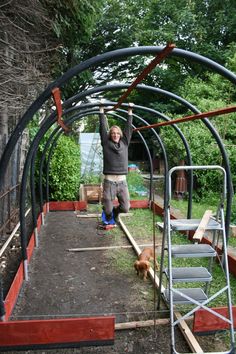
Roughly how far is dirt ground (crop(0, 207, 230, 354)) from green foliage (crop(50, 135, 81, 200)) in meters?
2.97

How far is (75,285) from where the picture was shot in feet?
13.4

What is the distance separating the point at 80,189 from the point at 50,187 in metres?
0.82

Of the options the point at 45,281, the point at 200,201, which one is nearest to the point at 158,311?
the point at 45,281

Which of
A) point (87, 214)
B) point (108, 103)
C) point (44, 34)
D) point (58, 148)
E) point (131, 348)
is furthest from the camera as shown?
point (58, 148)

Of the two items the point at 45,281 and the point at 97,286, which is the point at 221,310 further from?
the point at 45,281

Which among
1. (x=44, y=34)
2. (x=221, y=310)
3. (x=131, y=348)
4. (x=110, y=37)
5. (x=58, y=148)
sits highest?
(x=110, y=37)

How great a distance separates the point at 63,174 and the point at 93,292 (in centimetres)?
517

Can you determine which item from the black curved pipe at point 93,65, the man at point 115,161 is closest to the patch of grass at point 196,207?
the man at point 115,161

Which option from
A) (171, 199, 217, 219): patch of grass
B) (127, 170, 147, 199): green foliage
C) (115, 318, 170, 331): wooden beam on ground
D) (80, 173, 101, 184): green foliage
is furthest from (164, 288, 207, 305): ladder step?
(80, 173, 101, 184): green foliage

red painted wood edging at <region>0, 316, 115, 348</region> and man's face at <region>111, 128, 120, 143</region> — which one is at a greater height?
man's face at <region>111, 128, 120, 143</region>

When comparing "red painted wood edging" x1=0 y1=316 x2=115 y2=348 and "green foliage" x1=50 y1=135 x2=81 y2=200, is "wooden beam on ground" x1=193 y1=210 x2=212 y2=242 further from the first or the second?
"green foliage" x1=50 y1=135 x2=81 y2=200

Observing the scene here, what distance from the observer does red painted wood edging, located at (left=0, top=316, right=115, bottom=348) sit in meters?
2.74

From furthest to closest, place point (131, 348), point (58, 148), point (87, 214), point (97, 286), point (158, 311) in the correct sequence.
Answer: point (58, 148), point (87, 214), point (97, 286), point (158, 311), point (131, 348)

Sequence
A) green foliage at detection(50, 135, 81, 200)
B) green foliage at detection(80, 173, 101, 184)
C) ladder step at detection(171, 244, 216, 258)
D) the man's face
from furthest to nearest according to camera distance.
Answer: green foliage at detection(80, 173, 101, 184)
green foliage at detection(50, 135, 81, 200)
the man's face
ladder step at detection(171, 244, 216, 258)
